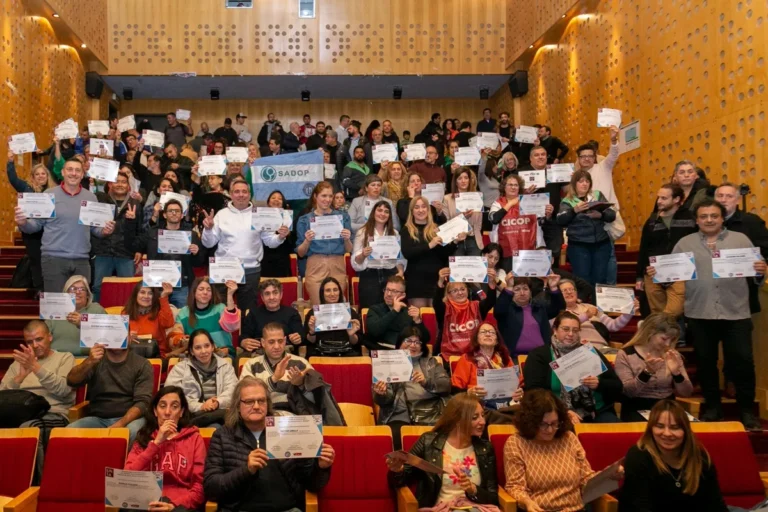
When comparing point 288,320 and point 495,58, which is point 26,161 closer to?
point 288,320

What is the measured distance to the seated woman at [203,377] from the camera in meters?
4.79

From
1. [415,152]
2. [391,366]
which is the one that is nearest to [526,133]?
[415,152]

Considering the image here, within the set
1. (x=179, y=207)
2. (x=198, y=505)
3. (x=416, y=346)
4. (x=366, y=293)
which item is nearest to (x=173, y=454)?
(x=198, y=505)

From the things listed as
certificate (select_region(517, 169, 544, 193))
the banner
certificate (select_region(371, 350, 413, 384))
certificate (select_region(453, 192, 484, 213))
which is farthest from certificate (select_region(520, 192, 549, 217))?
certificate (select_region(371, 350, 413, 384))

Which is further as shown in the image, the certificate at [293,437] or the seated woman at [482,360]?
the seated woman at [482,360]

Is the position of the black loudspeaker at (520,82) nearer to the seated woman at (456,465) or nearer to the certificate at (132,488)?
the seated woman at (456,465)

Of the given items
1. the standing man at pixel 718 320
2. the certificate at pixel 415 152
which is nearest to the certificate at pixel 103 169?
the certificate at pixel 415 152

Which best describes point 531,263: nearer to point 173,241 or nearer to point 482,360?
point 482,360

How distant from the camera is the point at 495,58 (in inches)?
572

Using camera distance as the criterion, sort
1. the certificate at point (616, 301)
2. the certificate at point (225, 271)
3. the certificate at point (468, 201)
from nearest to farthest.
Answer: the certificate at point (616, 301)
the certificate at point (225, 271)
the certificate at point (468, 201)

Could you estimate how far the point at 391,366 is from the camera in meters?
4.62

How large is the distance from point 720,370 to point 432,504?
11.5 feet

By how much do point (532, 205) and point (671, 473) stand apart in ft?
12.0

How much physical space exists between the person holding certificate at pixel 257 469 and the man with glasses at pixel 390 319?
1747mm
